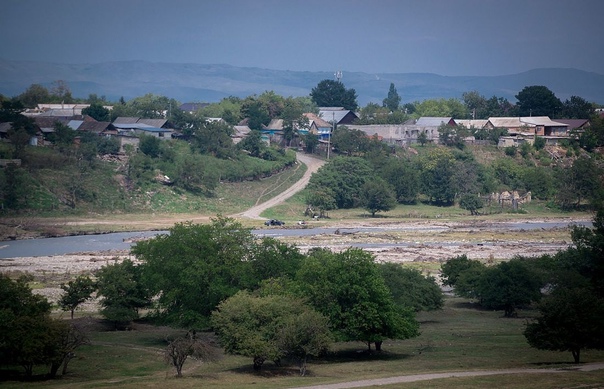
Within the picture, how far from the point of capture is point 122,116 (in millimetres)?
141125

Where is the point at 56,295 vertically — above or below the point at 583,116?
below

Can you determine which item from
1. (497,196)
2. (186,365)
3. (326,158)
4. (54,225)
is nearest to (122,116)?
(326,158)

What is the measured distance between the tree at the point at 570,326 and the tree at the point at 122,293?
2135 cm

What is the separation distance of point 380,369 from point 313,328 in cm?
339

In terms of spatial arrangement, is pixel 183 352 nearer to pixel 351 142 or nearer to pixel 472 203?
pixel 472 203

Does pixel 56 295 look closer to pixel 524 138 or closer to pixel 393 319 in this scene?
pixel 393 319

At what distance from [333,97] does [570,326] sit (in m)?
146

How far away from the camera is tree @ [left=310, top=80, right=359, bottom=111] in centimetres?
18400

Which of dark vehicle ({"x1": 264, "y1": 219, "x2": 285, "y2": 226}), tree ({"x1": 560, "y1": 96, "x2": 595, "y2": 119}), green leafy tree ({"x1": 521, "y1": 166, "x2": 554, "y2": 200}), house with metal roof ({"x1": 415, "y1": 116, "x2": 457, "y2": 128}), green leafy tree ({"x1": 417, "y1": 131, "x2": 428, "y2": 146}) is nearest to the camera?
dark vehicle ({"x1": 264, "y1": 219, "x2": 285, "y2": 226})

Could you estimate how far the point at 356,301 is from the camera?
144 ft

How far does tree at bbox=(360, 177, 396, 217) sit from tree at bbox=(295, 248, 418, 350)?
214 ft

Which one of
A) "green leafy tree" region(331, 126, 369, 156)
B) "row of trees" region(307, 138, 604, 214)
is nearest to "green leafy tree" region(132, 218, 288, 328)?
"row of trees" region(307, 138, 604, 214)

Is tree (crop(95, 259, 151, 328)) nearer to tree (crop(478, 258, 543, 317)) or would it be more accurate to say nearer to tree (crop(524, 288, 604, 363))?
tree (crop(524, 288, 604, 363))

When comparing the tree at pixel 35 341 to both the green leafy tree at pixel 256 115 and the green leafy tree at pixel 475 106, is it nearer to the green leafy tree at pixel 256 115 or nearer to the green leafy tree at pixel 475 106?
the green leafy tree at pixel 256 115
